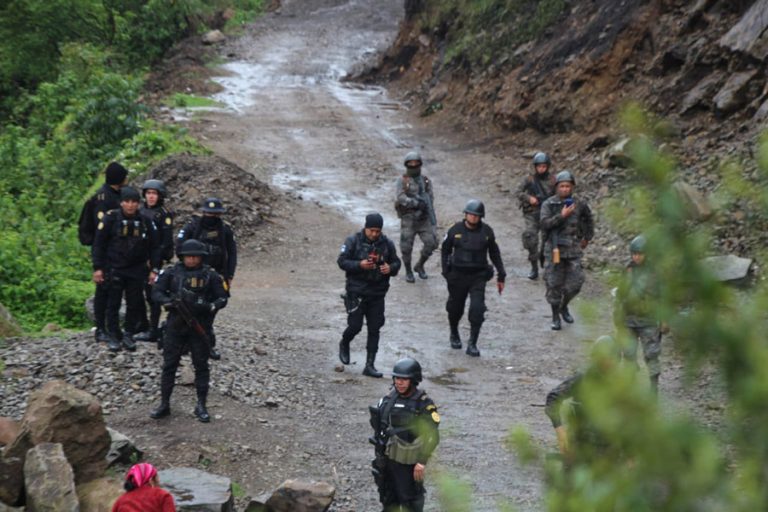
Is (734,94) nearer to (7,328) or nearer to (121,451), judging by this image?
(7,328)

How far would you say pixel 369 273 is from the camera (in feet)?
39.1

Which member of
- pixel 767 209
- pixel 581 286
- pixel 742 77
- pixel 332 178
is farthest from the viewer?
pixel 332 178

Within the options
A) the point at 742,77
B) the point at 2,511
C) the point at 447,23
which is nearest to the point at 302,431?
the point at 2,511

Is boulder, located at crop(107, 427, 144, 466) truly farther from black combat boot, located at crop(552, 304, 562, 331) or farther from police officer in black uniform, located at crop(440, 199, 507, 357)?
black combat boot, located at crop(552, 304, 562, 331)

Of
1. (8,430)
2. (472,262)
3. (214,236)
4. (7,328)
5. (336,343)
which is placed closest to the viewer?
(8,430)

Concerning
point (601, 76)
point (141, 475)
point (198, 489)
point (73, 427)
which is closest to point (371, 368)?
point (198, 489)

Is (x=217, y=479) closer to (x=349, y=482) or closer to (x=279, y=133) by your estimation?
(x=349, y=482)

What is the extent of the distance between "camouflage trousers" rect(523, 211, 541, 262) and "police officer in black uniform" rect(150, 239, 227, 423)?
22.4ft

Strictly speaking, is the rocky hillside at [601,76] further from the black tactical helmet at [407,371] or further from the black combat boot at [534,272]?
the black tactical helmet at [407,371]

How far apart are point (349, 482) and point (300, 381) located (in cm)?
257

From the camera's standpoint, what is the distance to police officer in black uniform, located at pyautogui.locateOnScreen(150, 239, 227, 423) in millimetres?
9844

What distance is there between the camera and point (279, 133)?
27.7 meters

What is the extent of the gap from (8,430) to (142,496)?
8.40 ft

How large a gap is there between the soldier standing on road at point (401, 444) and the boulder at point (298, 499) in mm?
453
